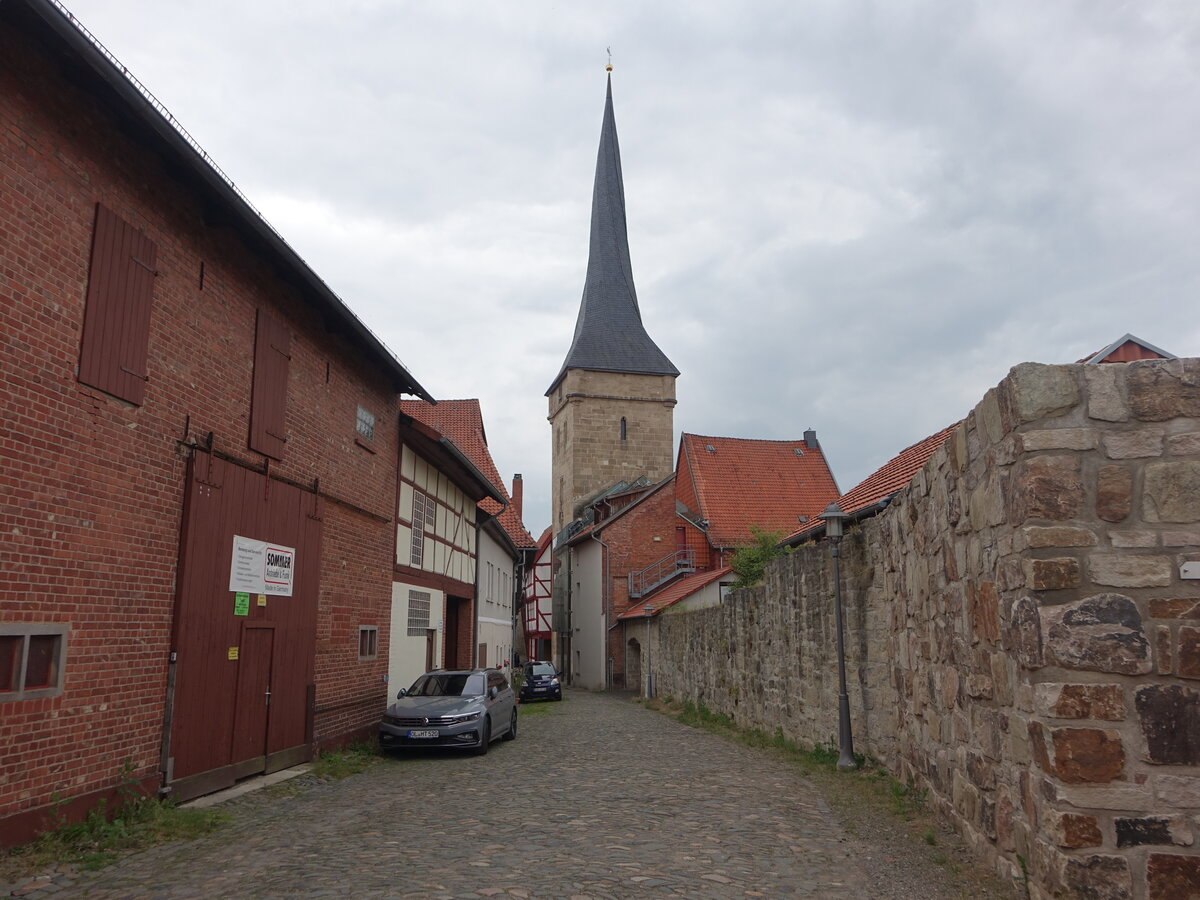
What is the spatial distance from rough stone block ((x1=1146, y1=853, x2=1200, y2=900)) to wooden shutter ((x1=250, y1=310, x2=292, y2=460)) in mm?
9257

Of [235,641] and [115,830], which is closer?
[115,830]

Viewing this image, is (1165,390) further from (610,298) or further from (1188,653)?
(610,298)

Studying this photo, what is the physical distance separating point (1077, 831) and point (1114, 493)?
5.46ft

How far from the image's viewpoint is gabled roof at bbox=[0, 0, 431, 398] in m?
6.58

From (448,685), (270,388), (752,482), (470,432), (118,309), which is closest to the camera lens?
(118,309)

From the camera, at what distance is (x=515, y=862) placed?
253 inches

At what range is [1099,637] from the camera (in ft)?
14.8

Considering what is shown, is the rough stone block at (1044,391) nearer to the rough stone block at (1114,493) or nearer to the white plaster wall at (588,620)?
the rough stone block at (1114,493)

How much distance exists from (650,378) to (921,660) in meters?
45.6

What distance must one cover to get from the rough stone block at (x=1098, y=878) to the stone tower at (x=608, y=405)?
4584 cm

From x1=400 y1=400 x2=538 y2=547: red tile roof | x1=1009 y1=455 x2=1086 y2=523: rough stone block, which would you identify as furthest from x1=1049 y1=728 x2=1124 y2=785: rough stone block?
x1=400 y1=400 x2=538 y2=547: red tile roof

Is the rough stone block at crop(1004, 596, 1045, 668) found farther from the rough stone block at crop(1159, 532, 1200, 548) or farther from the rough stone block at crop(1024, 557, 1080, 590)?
the rough stone block at crop(1159, 532, 1200, 548)

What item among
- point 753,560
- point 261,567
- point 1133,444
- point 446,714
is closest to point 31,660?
point 261,567

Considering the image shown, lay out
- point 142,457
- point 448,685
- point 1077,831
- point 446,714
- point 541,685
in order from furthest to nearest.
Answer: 1. point 541,685
2. point 448,685
3. point 446,714
4. point 142,457
5. point 1077,831
